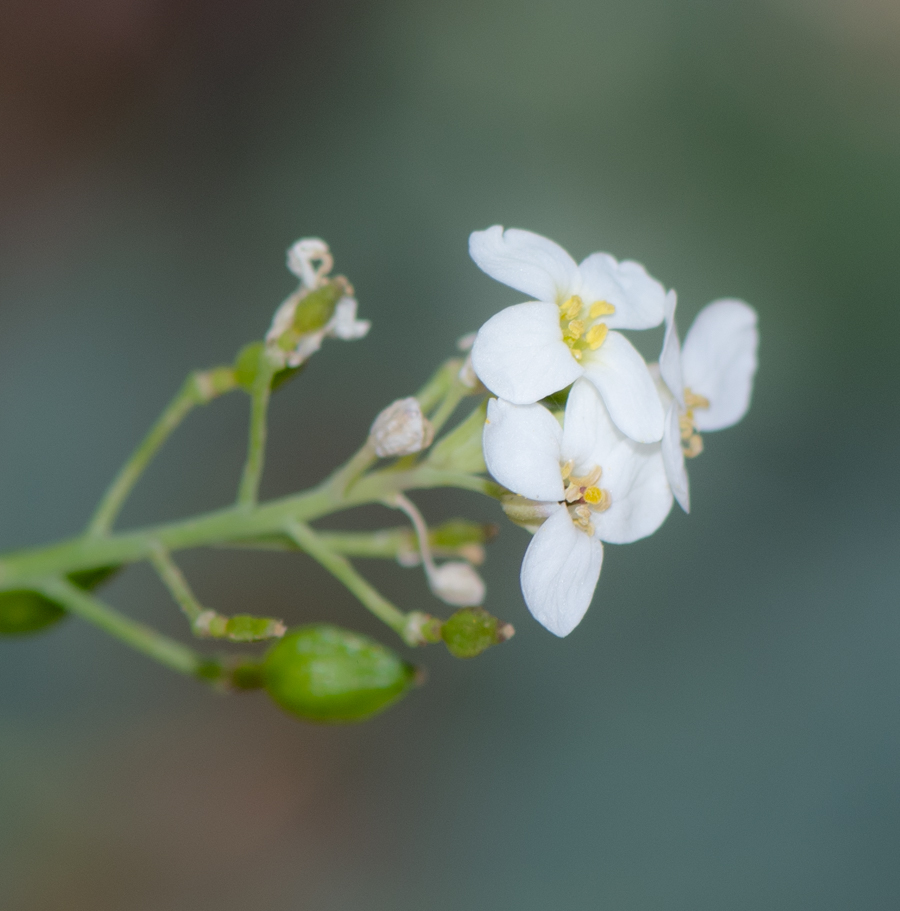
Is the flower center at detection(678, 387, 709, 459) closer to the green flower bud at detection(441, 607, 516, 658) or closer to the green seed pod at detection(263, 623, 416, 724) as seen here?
the green flower bud at detection(441, 607, 516, 658)

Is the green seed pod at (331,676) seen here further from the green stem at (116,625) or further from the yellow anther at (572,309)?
the yellow anther at (572,309)

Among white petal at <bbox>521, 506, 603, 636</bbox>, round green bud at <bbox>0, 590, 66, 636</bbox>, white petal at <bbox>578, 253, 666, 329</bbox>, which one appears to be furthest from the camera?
round green bud at <bbox>0, 590, 66, 636</bbox>

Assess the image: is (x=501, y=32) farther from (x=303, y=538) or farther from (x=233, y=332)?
(x=303, y=538)

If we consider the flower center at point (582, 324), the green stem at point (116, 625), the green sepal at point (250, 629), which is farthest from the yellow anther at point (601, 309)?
the green stem at point (116, 625)

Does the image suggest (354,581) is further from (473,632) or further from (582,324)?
(582,324)

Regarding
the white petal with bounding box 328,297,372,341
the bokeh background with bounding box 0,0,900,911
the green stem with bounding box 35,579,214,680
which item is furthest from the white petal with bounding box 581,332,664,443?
the bokeh background with bounding box 0,0,900,911
